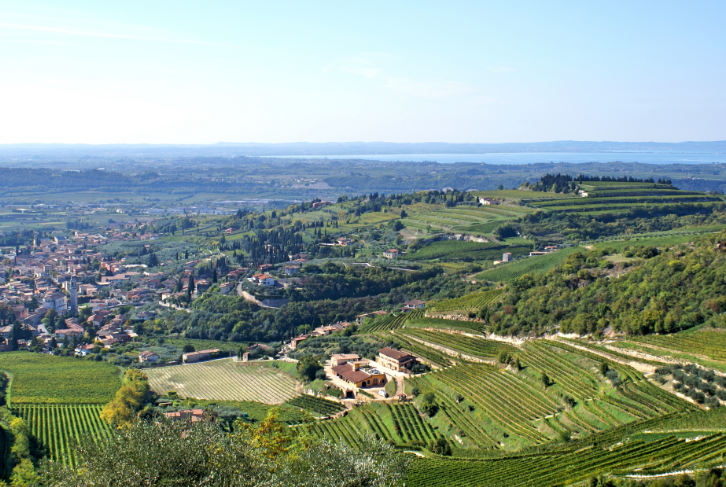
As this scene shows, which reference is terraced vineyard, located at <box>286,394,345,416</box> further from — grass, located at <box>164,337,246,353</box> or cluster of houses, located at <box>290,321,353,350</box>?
grass, located at <box>164,337,246,353</box>

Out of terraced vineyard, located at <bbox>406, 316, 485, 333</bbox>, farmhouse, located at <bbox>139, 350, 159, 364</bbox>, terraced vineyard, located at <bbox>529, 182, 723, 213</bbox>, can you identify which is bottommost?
farmhouse, located at <bbox>139, 350, 159, 364</bbox>

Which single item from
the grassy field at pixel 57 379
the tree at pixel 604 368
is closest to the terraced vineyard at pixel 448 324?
the tree at pixel 604 368

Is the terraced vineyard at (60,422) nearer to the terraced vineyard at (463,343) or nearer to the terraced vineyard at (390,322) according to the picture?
the terraced vineyard at (463,343)

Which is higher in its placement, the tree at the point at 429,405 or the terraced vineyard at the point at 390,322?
the tree at the point at 429,405

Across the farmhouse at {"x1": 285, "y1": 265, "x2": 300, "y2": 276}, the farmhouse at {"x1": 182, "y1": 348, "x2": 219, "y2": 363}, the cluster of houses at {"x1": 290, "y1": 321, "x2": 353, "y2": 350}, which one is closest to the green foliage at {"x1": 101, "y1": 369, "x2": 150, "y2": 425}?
the farmhouse at {"x1": 182, "y1": 348, "x2": 219, "y2": 363}

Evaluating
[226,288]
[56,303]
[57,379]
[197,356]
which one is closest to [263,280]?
[226,288]
